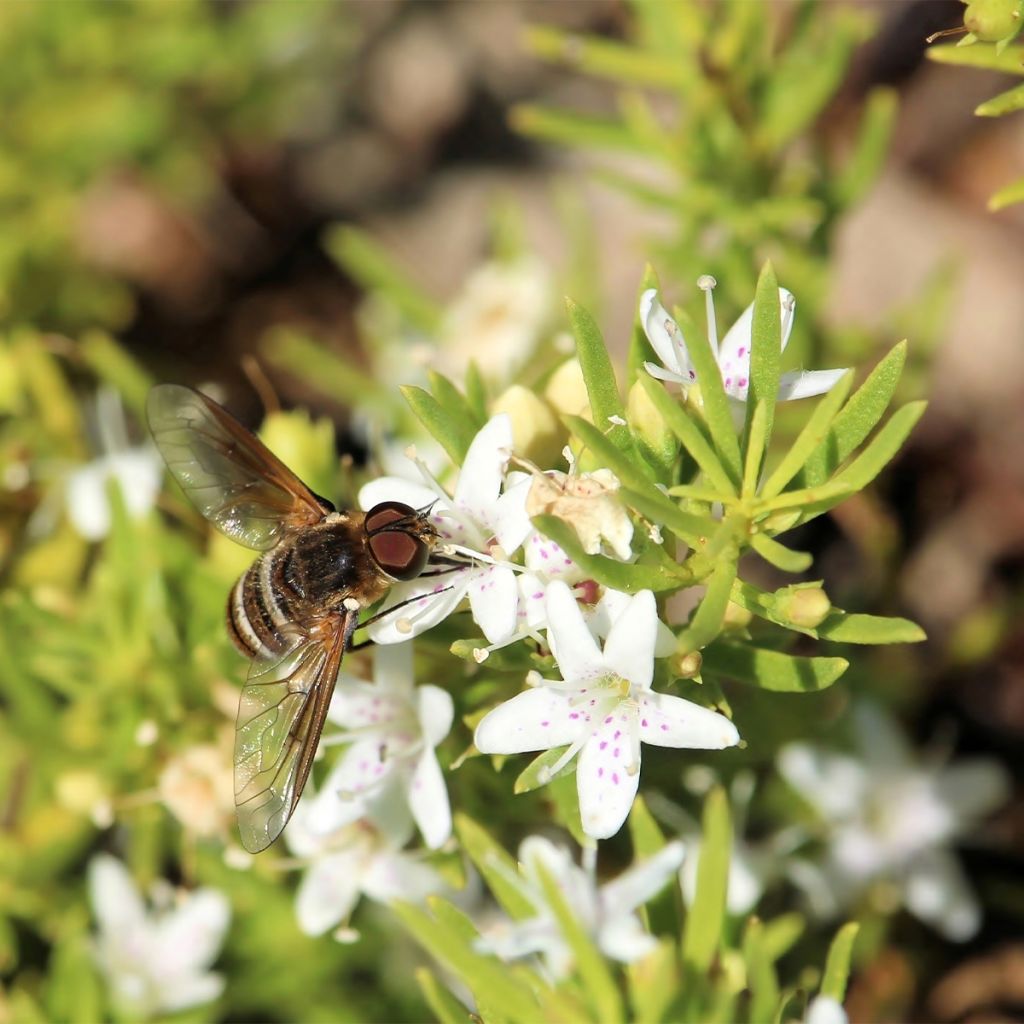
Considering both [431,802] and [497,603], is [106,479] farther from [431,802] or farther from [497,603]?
[497,603]

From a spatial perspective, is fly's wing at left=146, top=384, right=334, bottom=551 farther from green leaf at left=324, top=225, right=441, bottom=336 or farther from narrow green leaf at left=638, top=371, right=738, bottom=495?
green leaf at left=324, top=225, right=441, bottom=336

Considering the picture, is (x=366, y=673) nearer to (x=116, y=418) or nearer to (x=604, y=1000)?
(x=604, y=1000)

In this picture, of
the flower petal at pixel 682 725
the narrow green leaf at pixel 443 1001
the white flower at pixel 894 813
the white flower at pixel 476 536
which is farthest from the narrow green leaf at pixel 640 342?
the white flower at pixel 894 813

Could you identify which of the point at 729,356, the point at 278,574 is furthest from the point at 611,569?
the point at 278,574

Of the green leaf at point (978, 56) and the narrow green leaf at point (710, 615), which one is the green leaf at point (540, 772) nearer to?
the narrow green leaf at point (710, 615)

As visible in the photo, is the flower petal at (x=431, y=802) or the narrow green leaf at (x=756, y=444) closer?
the narrow green leaf at (x=756, y=444)

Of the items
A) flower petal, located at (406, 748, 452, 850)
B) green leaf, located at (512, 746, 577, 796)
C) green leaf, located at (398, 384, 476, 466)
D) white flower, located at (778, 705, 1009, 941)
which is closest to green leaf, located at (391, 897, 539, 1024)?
flower petal, located at (406, 748, 452, 850)

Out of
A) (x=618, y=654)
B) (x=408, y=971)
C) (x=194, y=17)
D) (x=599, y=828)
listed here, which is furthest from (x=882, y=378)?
(x=194, y=17)
